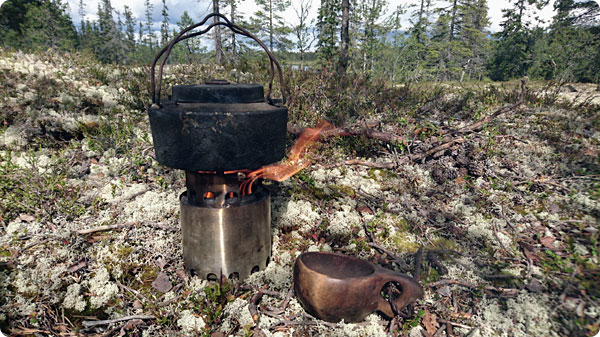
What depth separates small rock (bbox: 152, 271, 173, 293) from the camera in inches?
110

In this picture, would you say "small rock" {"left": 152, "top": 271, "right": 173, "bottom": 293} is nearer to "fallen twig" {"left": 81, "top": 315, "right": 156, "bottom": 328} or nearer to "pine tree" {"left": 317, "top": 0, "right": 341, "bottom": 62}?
"fallen twig" {"left": 81, "top": 315, "right": 156, "bottom": 328}

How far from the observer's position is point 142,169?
177 inches

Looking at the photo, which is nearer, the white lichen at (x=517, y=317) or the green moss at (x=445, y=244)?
the white lichen at (x=517, y=317)

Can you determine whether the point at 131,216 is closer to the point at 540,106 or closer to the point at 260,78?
the point at 260,78

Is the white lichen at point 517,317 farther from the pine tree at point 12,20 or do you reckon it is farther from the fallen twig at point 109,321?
the pine tree at point 12,20

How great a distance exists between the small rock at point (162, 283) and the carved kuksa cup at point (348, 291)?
4.36 ft

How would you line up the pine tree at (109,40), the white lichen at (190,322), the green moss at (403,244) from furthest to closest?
the pine tree at (109,40) → the green moss at (403,244) → the white lichen at (190,322)

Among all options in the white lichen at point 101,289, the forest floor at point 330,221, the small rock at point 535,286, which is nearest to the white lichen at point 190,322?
the forest floor at point 330,221

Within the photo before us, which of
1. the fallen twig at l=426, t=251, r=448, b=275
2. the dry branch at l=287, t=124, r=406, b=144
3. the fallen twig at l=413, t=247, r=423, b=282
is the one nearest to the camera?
the fallen twig at l=413, t=247, r=423, b=282

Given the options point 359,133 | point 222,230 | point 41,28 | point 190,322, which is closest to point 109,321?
point 190,322

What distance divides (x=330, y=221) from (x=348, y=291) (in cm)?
149

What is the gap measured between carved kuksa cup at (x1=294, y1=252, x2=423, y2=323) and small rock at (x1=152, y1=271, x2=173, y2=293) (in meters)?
1.33

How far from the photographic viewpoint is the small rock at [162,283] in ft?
9.18

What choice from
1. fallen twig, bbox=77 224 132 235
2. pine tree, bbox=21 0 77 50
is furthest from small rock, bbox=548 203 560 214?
pine tree, bbox=21 0 77 50
